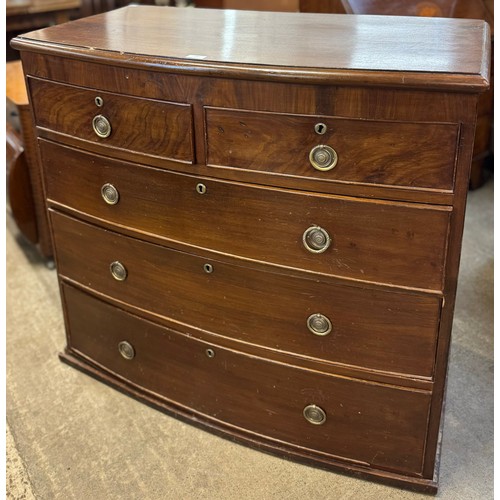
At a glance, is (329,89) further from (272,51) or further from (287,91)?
(272,51)

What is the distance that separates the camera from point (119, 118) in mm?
1467

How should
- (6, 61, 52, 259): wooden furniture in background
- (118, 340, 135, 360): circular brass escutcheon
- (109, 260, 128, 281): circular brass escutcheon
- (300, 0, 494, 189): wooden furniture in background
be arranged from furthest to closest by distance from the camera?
(300, 0, 494, 189): wooden furniture in background
(6, 61, 52, 259): wooden furniture in background
(118, 340, 135, 360): circular brass escutcheon
(109, 260, 128, 281): circular brass escutcheon

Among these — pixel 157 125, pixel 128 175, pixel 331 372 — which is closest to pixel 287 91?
pixel 157 125

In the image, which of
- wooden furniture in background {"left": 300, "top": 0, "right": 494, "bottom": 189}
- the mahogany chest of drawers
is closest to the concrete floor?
the mahogany chest of drawers

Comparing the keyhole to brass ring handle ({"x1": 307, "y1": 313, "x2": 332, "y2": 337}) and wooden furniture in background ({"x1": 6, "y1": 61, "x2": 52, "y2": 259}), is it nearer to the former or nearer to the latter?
brass ring handle ({"x1": 307, "y1": 313, "x2": 332, "y2": 337})

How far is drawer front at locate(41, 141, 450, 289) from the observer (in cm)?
129

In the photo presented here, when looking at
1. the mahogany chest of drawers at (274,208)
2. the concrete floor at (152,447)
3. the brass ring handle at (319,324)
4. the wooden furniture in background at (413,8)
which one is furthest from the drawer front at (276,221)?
the wooden furniture in background at (413,8)

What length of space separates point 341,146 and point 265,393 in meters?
0.63

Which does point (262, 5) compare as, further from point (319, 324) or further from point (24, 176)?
point (319, 324)

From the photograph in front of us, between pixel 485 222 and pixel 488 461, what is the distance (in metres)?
1.19

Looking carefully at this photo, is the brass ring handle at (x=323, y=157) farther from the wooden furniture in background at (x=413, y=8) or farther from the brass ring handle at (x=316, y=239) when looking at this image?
the wooden furniture in background at (x=413, y=8)

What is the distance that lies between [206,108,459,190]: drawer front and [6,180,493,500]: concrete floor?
722 mm

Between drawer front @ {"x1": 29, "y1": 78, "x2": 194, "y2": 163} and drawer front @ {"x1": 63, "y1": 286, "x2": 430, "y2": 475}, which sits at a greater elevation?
drawer front @ {"x1": 29, "y1": 78, "x2": 194, "y2": 163}

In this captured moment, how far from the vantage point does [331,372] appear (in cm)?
150
